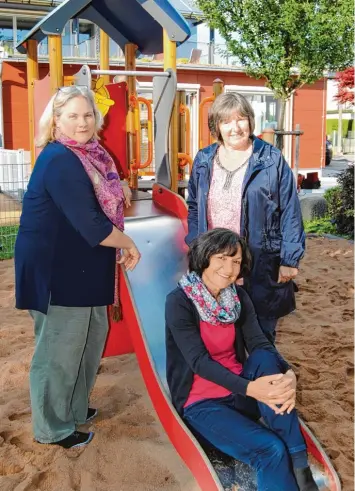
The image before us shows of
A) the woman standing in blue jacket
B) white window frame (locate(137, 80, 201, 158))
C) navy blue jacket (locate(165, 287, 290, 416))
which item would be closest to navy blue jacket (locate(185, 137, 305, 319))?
the woman standing in blue jacket

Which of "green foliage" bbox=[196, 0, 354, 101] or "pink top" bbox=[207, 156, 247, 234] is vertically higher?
"green foliage" bbox=[196, 0, 354, 101]

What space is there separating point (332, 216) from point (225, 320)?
6.50m

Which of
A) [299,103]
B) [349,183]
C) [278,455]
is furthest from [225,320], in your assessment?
[299,103]

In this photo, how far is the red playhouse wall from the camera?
48.3 ft

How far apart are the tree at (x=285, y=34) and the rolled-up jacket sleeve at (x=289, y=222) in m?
10.8

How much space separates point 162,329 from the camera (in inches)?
122

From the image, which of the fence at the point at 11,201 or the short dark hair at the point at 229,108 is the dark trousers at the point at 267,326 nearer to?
the short dark hair at the point at 229,108

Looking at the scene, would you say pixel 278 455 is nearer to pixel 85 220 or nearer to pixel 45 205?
pixel 85 220

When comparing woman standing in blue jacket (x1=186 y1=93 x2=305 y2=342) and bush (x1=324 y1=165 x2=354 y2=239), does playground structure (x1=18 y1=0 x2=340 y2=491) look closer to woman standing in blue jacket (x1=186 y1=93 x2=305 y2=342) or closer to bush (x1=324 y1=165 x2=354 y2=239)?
woman standing in blue jacket (x1=186 y1=93 x2=305 y2=342)

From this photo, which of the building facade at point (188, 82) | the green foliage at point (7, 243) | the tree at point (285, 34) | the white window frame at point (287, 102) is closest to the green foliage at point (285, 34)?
the tree at point (285, 34)

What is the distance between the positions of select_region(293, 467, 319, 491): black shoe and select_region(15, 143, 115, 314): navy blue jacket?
1100 mm

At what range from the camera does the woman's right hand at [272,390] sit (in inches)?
80.8

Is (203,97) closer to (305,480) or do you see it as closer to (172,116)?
(172,116)

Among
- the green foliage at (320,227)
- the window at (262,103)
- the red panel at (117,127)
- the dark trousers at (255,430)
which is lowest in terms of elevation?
the green foliage at (320,227)
